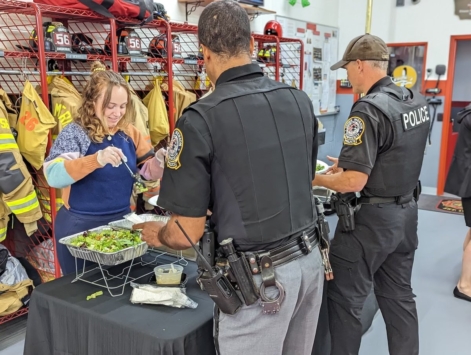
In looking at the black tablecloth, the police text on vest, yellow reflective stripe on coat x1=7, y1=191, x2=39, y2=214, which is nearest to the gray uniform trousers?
the black tablecloth

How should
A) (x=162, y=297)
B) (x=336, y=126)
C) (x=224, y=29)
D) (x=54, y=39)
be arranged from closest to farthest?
(x=224, y=29)
(x=162, y=297)
(x=54, y=39)
(x=336, y=126)

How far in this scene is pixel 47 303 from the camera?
1687mm

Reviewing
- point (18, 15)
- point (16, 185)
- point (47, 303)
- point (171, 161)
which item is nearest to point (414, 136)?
point (171, 161)

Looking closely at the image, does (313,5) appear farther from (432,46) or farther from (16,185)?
(16,185)

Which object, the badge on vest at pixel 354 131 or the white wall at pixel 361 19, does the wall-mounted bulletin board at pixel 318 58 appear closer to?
the white wall at pixel 361 19

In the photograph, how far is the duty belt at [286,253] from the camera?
4.57 ft

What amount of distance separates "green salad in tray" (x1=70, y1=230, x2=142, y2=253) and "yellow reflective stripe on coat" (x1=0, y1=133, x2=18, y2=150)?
1.21 metres

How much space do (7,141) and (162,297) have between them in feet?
5.69

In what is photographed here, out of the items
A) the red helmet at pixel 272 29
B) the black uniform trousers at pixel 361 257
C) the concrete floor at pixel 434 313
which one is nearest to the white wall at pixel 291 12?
the red helmet at pixel 272 29

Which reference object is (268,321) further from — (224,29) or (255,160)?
(224,29)

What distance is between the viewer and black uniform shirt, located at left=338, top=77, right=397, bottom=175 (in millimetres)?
2000

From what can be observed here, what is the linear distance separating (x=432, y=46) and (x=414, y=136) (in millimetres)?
4973

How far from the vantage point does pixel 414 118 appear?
2.11 meters

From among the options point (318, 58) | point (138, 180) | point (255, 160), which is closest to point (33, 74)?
point (138, 180)
